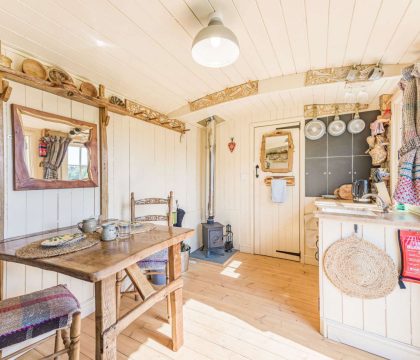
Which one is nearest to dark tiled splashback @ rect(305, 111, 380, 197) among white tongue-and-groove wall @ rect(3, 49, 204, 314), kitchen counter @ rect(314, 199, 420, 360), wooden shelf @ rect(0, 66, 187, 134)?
kitchen counter @ rect(314, 199, 420, 360)

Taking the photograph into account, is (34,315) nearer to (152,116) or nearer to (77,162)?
(77,162)

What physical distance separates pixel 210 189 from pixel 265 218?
3.25ft

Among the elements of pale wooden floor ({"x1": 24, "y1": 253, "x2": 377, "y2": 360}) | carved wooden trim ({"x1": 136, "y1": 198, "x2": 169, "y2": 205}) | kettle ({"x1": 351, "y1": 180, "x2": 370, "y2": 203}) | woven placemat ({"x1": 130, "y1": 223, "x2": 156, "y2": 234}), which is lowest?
pale wooden floor ({"x1": 24, "y1": 253, "x2": 377, "y2": 360})

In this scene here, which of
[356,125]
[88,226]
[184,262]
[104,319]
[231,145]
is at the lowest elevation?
[184,262]

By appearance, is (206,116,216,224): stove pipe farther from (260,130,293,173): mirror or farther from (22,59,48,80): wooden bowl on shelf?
(22,59,48,80): wooden bowl on shelf

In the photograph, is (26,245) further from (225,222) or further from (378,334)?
(225,222)

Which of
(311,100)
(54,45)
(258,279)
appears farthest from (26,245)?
(311,100)

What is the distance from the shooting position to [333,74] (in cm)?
205

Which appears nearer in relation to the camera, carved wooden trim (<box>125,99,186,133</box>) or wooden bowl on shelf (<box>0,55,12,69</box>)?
wooden bowl on shelf (<box>0,55,12,69</box>)

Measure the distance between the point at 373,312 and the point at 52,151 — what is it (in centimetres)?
270

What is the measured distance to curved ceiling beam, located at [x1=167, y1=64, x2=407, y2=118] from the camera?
1950 mm

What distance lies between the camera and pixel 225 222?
3709 millimetres

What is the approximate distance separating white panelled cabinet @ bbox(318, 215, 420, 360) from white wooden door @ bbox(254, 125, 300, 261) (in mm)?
1554

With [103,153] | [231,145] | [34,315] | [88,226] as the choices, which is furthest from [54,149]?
[231,145]
